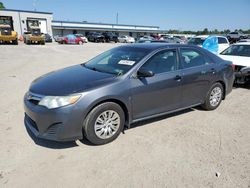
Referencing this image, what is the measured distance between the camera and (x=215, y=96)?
526 cm

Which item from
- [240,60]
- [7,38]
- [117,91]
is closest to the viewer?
[117,91]

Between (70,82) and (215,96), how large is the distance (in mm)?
3470

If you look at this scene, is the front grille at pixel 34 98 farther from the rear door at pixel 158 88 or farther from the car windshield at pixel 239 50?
the car windshield at pixel 239 50

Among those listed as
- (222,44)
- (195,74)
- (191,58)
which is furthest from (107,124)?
(222,44)

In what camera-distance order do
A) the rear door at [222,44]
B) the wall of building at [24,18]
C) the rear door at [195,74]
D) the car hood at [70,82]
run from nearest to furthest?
the car hood at [70,82] → the rear door at [195,74] → the rear door at [222,44] → the wall of building at [24,18]

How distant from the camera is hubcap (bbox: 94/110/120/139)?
3533 mm

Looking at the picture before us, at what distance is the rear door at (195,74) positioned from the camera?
14.7ft

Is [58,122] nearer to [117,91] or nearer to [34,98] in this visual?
[34,98]

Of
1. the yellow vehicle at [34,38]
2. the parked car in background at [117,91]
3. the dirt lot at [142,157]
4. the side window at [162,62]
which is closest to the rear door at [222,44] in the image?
the parked car in background at [117,91]

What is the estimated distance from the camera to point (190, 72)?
4.52 meters

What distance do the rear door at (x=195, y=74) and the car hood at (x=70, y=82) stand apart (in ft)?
5.35

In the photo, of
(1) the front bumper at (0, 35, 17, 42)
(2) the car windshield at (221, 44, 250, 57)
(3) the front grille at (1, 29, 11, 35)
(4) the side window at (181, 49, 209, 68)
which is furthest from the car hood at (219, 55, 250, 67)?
(3) the front grille at (1, 29, 11, 35)

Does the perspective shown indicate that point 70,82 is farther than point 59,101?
Yes

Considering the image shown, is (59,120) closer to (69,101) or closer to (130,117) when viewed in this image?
(69,101)
